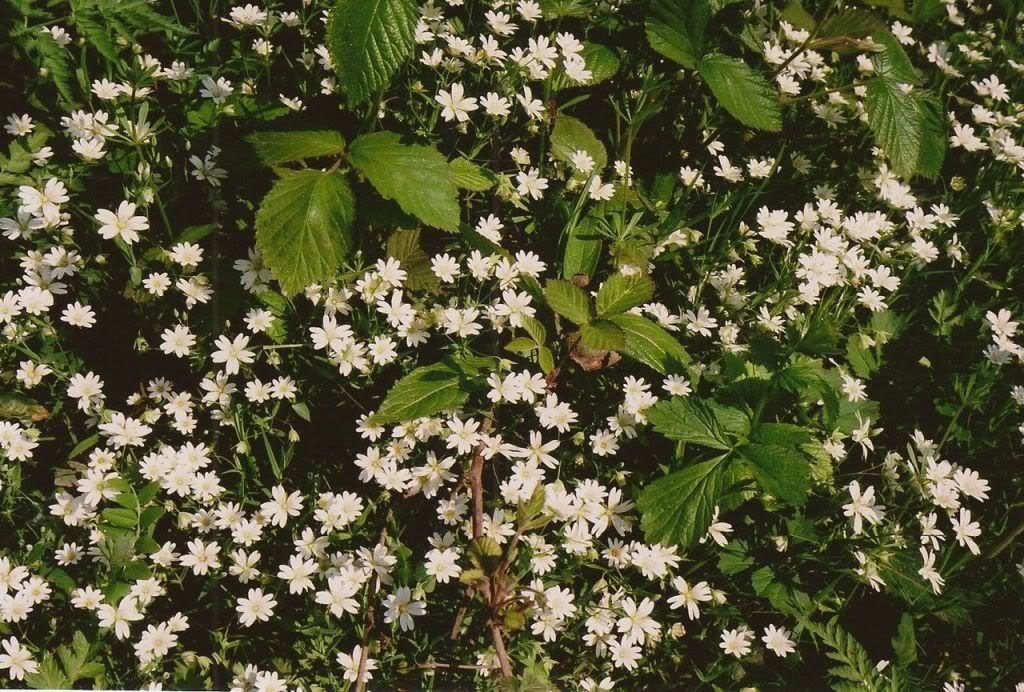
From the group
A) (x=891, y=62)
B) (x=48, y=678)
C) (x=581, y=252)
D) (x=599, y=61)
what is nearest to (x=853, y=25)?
(x=891, y=62)

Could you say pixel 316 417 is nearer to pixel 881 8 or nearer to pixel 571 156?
pixel 571 156

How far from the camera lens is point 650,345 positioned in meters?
2.32

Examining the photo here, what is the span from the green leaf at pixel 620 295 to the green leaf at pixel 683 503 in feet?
1.59

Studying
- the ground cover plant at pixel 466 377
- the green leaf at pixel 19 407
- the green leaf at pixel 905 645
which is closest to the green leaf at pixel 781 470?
the ground cover plant at pixel 466 377

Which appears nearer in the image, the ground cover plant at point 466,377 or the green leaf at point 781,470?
the green leaf at point 781,470

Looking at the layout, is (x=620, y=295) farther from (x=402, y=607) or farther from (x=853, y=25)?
(x=853, y=25)

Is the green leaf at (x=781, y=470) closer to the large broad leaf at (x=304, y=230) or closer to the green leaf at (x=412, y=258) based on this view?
the green leaf at (x=412, y=258)

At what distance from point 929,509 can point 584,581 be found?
3.42ft

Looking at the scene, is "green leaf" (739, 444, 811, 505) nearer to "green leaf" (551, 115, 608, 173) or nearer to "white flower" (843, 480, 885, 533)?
"white flower" (843, 480, 885, 533)

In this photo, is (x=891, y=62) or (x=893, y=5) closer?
(x=891, y=62)

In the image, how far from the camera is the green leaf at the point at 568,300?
2.30 metres

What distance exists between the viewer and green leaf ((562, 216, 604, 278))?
253 cm

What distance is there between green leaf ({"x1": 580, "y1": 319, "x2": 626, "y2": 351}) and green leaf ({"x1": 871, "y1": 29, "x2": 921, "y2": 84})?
4.94ft

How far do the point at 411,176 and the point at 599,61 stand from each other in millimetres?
974
